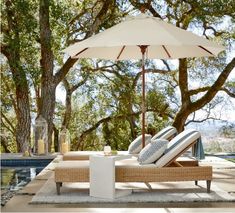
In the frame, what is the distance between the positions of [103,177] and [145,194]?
1.74ft

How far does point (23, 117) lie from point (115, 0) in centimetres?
362

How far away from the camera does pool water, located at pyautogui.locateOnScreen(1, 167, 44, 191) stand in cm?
643

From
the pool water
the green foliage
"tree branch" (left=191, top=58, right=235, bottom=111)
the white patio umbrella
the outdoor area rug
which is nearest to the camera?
the outdoor area rug

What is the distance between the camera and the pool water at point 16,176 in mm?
6434

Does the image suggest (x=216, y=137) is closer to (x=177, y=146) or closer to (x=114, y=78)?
(x=114, y=78)

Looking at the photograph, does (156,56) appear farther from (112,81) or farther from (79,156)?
(112,81)

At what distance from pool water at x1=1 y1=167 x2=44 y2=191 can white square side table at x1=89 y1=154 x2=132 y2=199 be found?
1.37 m

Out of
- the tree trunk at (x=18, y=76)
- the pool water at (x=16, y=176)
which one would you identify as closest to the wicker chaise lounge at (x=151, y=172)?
the pool water at (x=16, y=176)

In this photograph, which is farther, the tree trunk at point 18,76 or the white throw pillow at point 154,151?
the tree trunk at point 18,76

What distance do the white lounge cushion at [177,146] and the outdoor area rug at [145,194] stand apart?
360 mm

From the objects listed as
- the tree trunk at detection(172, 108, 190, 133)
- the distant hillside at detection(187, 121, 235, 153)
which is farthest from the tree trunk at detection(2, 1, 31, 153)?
the distant hillside at detection(187, 121, 235, 153)

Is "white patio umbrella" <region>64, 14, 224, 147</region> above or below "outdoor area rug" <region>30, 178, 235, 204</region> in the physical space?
above

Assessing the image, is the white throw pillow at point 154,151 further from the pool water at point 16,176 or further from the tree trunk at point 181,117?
the tree trunk at point 181,117

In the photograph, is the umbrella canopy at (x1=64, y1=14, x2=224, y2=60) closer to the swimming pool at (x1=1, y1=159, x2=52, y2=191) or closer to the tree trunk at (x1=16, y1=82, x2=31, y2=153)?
the swimming pool at (x1=1, y1=159, x2=52, y2=191)
